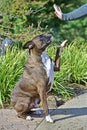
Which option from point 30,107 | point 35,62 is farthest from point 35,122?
point 35,62

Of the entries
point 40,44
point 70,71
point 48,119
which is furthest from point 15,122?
point 70,71

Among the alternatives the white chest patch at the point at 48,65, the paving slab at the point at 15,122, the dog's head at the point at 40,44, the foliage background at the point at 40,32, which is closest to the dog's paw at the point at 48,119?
the paving slab at the point at 15,122

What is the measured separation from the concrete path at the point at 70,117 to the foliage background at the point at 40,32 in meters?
0.48

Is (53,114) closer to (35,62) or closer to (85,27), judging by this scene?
(35,62)

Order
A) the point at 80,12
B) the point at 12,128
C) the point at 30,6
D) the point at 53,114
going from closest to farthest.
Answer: the point at 80,12
the point at 12,128
the point at 53,114
the point at 30,6

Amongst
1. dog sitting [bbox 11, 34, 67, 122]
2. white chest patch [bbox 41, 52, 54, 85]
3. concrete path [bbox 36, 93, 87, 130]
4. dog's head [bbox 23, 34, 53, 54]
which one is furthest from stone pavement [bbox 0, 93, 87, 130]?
dog's head [bbox 23, 34, 53, 54]

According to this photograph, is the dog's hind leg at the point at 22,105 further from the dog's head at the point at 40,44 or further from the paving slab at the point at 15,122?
the dog's head at the point at 40,44

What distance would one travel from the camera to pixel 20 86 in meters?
5.95

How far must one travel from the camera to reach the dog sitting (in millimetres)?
5711

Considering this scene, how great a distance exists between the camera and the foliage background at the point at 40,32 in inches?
289

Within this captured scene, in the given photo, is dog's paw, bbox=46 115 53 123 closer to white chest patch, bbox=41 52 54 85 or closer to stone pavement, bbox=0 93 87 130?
stone pavement, bbox=0 93 87 130

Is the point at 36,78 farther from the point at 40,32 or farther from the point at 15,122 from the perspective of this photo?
the point at 40,32

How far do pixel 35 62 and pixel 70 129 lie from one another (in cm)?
100

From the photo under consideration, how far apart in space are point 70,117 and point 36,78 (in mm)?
880
